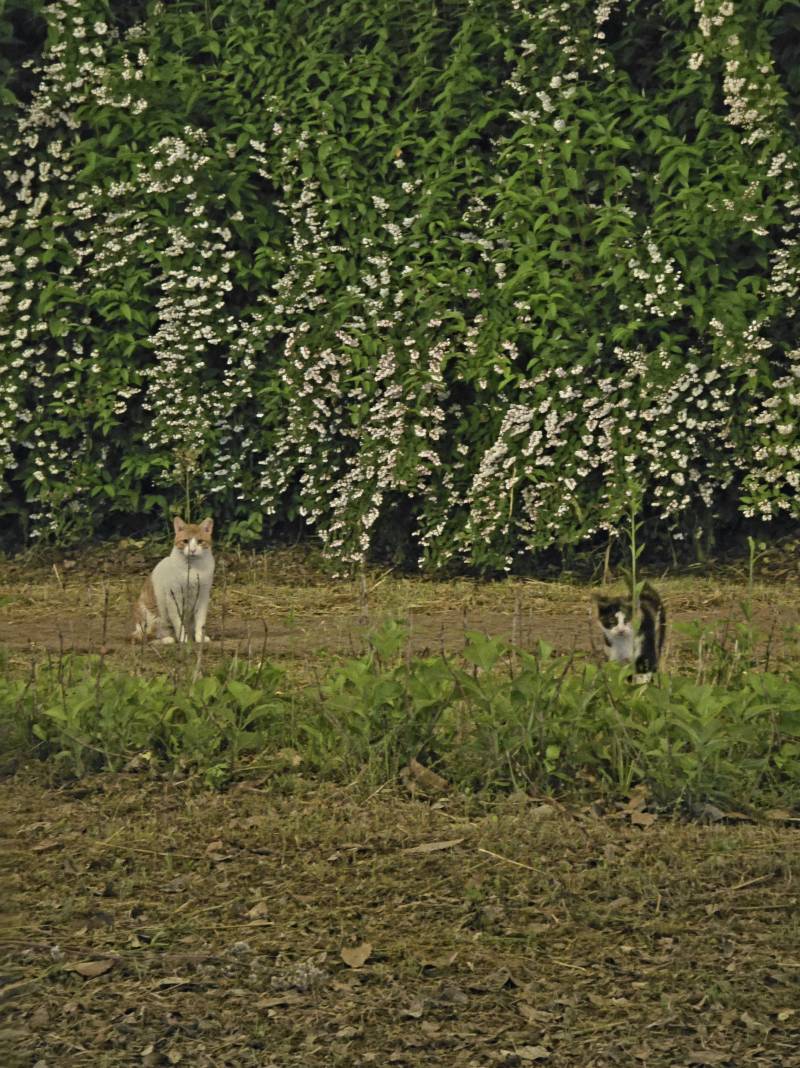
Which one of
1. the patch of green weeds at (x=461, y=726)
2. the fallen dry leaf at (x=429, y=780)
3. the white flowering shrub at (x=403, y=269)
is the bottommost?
the fallen dry leaf at (x=429, y=780)

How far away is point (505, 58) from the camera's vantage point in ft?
29.4

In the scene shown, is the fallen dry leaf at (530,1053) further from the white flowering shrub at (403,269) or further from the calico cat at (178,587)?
the white flowering shrub at (403,269)

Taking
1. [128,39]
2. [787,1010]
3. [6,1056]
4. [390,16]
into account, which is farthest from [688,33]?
[6,1056]

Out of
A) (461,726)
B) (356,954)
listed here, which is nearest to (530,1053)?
(356,954)

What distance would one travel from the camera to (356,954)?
3732mm

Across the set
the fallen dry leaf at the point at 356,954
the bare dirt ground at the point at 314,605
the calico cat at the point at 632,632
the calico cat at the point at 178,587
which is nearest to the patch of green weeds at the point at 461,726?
the calico cat at the point at 632,632

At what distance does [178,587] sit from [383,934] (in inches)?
145

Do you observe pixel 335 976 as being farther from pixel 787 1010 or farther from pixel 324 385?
pixel 324 385

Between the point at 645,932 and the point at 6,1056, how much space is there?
→ 1.44 metres

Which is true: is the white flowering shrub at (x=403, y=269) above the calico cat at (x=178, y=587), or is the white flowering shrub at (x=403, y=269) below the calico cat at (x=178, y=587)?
above

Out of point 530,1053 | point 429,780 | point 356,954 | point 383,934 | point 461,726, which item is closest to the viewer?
point 530,1053

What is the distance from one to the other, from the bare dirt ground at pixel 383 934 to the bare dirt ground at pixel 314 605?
2.00 metres

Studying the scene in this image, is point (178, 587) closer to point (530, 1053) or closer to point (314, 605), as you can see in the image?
point (314, 605)

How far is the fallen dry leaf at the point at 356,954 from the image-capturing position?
369cm
